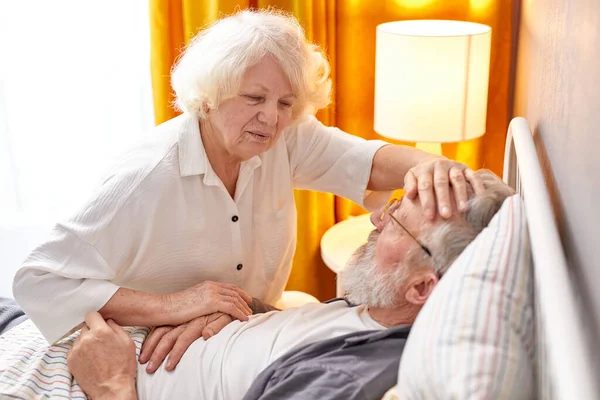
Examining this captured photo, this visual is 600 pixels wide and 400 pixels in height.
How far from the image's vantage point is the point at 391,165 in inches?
76.1

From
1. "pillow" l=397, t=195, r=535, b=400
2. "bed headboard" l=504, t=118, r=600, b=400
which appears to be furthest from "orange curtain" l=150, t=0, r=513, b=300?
"pillow" l=397, t=195, r=535, b=400

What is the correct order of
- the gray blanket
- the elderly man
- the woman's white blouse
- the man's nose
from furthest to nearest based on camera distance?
1. the gray blanket
2. the woman's white blouse
3. the man's nose
4. the elderly man

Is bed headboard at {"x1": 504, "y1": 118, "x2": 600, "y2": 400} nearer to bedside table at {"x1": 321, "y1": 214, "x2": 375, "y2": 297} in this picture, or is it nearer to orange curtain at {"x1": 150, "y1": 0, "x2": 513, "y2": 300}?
bedside table at {"x1": 321, "y1": 214, "x2": 375, "y2": 297}

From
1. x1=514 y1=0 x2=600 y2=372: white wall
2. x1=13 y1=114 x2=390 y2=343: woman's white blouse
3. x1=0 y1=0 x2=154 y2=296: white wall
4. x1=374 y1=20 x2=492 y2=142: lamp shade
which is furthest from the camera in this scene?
x1=0 y1=0 x2=154 y2=296: white wall

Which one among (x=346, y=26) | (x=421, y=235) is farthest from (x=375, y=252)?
(x=346, y=26)

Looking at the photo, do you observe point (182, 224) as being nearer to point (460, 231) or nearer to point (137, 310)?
point (137, 310)

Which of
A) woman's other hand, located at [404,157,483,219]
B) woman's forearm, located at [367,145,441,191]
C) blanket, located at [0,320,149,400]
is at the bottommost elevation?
blanket, located at [0,320,149,400]

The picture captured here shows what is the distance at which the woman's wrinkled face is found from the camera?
172 cm

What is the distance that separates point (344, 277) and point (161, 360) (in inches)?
17.1

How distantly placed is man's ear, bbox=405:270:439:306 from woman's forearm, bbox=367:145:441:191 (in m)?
0.51

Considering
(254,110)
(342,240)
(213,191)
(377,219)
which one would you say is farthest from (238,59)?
(342,240)

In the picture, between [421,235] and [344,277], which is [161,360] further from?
[421,235]

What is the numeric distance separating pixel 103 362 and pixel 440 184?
2.60ft

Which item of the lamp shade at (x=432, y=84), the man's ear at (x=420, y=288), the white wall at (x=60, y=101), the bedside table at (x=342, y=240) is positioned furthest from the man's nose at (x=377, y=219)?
the white wall at (x=60, y=101)
